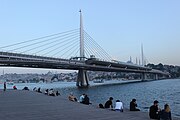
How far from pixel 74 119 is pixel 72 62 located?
208 feet

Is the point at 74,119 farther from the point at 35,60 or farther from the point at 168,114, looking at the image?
the point at 35,60

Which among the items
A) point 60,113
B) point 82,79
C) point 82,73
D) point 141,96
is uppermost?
point 82,73

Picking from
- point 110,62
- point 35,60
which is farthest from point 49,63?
point 110,62

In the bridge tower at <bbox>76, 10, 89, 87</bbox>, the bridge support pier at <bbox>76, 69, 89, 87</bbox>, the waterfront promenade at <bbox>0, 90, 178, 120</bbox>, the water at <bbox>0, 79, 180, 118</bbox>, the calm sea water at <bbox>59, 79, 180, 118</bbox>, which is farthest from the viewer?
the bridge support pier at <bbox>76, 69, 89, 87</bbox>

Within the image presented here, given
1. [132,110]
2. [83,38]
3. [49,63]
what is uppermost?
[83,38]

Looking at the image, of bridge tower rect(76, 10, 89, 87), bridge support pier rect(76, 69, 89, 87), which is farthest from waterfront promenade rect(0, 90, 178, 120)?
bridge support pier rect(76, 69, 89, 87)

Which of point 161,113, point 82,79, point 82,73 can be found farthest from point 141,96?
point 82,73

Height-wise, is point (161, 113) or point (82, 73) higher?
point (82, 73)

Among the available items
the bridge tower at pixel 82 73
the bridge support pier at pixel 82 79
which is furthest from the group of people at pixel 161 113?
the bridge support pier at pixel 82 79

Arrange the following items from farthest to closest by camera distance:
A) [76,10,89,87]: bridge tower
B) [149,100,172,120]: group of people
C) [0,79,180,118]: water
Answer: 1. [76,10,89,87]: bridge tower
2. [0,79,180,118]: water
3. [149,100,172,120]: group of people

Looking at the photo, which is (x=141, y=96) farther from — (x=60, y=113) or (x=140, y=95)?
(x=60, y=113)

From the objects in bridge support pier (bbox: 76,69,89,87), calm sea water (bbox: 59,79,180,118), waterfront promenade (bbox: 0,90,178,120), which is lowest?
calm sea water (bbox: 59,79,180,118)

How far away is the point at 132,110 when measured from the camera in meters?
17.3

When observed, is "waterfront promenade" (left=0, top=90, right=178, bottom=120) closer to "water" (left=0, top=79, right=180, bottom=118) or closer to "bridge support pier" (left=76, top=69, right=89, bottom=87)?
"water" (left=0, top=79, right=180, bottom=118)
